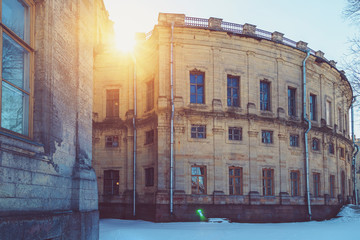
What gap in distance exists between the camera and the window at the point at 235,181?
24538mm

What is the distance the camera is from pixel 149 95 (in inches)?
1025

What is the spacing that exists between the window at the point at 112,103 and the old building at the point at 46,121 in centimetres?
1690

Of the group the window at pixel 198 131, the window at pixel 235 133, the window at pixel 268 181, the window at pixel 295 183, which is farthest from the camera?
the window at pixel 295 183

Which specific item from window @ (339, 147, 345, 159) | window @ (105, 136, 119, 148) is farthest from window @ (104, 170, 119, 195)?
window @ (339, 147, 345, 159)

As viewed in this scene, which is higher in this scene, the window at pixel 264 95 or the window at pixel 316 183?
the window at pixel 264 95

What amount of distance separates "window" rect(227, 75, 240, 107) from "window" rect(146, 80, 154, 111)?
4741 millimetres

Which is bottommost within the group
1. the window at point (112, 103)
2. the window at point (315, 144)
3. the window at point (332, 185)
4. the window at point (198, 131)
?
the window at point (332, 185)

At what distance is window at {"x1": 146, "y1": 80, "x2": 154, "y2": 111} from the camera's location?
25.6 m

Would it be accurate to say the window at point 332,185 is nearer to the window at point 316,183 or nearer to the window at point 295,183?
the window at point 316,183

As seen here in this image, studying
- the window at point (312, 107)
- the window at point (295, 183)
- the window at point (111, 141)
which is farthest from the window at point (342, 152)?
the window at point (111, 141)

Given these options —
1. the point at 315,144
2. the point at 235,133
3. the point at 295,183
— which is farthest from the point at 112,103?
the point at 315,144

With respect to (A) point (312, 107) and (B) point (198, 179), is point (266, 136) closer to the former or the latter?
(B) point (198, 179)

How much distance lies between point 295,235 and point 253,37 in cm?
1355

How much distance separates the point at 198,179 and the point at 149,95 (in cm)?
624
